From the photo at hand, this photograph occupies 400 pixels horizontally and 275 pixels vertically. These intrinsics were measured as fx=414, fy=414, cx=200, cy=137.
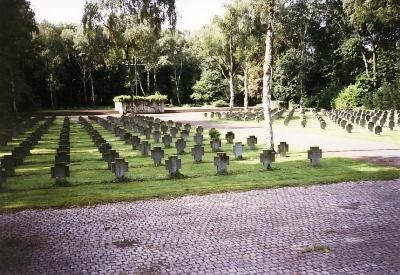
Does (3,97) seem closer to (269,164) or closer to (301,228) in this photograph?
(301,228)

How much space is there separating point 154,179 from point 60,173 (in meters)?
2.95

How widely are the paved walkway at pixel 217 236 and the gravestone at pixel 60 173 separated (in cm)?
292

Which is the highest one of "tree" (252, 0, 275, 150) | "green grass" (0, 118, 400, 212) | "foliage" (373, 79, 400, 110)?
"tree" (252, 0, 275, 150)

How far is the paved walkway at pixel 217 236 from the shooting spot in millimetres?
6758

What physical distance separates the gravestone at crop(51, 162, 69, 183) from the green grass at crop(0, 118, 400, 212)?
0.25m

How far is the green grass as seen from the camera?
11.4 m

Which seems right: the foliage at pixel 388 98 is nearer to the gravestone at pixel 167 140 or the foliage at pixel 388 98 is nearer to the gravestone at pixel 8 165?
the gravestone at pixel 167 140

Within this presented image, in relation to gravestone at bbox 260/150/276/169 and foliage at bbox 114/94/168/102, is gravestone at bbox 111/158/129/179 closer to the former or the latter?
gravestone at bbox 260/150/276/169

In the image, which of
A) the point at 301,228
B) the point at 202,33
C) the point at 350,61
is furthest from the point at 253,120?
the point at 301,228

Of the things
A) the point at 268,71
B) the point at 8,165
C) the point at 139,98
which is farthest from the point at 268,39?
the point at 139,98

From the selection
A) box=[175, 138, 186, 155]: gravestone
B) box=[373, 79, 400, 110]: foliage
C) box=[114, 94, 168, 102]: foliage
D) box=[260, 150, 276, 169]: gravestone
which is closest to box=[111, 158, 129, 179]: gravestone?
box=[260, 150, 276, 169]: gravestone

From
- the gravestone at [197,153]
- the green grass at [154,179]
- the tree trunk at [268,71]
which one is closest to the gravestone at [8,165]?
the green grass at [154,179]

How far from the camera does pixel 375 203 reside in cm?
1016

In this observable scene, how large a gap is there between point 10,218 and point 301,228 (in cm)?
656
